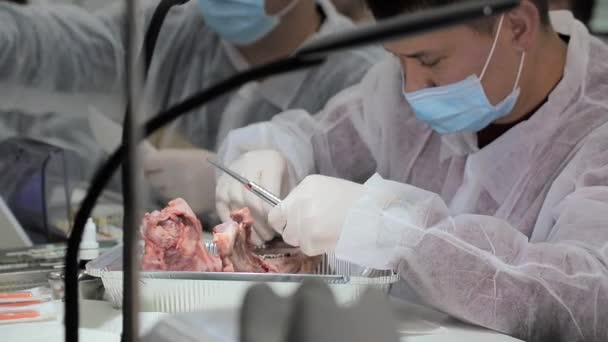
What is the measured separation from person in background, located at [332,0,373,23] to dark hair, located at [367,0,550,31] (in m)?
0.01

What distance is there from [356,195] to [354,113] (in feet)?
0.97

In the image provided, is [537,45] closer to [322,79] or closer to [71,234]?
[322,79]

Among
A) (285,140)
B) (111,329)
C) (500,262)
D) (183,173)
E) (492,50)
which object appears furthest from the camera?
(183,173)

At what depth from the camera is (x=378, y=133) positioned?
1.47 m

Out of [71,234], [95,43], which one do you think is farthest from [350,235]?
[95,43]

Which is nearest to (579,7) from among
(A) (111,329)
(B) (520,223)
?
(B) (520,223)

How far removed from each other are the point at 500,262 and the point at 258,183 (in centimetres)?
57

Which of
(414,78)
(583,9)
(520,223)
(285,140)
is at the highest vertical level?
(583,9)

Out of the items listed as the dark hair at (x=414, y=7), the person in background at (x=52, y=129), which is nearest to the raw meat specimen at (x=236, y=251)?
the dark hair at (x=414, y=7)

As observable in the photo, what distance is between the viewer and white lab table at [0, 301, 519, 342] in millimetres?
989

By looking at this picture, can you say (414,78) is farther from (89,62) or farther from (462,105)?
(89,62)

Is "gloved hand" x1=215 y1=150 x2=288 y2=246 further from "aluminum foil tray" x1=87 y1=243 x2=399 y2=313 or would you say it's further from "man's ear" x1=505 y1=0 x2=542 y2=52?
"man's ear" x1=505 y1=0 x2=542 y2=52

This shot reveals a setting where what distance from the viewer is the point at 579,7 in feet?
3.83

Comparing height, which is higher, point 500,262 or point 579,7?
point 579,7
